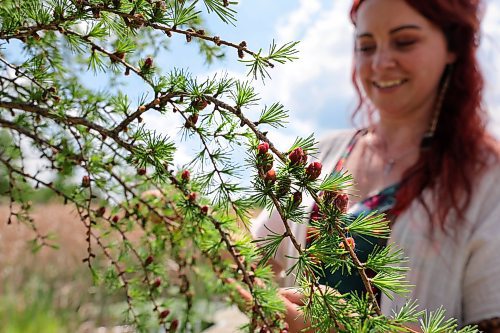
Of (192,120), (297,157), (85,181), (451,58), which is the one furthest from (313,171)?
(451,58)

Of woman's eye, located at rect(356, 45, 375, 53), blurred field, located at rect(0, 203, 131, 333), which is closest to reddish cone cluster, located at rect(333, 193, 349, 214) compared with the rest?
woman's eye, located at rect(356, 45, 375, 53)

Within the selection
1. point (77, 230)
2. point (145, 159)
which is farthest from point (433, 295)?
point (77, 230)

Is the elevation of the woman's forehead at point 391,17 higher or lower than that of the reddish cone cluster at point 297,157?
higher

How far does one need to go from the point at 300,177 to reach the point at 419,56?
0.99 metres

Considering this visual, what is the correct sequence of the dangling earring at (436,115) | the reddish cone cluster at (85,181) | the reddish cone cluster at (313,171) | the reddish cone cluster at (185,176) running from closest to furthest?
the reddish cone cluster at (313,171)
the reddish cone cluster at (185,176)
the reddish cone cluster at (85,181)
the dangling earring at (436,115)

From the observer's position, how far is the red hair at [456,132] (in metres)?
1.31

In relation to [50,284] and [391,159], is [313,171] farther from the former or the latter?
[50,284]

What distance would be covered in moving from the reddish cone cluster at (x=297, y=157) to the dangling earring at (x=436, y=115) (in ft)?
3.39

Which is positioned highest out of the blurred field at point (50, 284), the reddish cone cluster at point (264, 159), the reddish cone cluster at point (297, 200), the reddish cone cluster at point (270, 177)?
the blurred field at point (50, 284)

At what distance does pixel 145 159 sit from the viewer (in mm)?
519

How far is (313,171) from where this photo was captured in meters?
0.44

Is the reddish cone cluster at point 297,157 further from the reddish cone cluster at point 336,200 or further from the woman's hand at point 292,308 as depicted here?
the woman's hand at point 292,308

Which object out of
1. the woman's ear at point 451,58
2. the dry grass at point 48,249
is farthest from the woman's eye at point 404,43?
the dry grass at point 48,249

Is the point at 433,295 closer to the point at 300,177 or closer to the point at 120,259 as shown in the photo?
the point at 120,259
